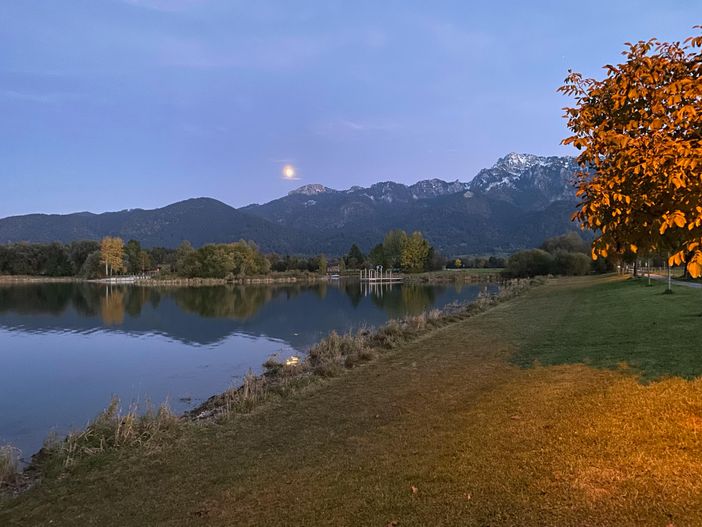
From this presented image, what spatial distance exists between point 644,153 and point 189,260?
356 feet

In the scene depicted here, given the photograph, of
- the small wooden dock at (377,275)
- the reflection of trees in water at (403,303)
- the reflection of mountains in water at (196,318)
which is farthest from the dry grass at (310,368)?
the small wooden dock at (377,275)

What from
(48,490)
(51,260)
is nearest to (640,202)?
(48,490)

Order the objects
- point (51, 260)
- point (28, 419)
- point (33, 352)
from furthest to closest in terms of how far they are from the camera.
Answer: point (51, 260) < point (33, 352) < point (28, 419)

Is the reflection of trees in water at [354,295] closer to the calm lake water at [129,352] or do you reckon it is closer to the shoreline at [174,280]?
the calm lake water at [129,352]

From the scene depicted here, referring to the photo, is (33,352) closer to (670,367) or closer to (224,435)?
(224,435)

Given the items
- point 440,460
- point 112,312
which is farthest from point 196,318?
point 440,460

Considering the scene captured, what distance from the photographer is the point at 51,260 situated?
119750mm

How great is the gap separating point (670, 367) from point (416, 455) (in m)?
6.24

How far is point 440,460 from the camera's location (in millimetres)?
6027

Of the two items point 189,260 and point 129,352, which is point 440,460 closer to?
point 129,352

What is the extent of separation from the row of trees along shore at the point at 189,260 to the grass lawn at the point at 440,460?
323 feet

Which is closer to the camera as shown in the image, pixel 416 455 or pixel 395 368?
pixel 416 455

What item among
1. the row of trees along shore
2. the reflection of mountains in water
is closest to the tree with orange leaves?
the reflection of mountains in water

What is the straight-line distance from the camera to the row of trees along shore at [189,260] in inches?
4183
